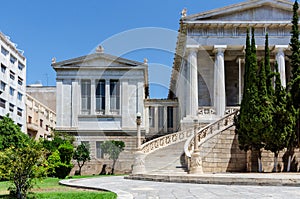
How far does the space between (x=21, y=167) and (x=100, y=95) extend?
3205 cm

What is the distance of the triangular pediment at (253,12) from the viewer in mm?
38969

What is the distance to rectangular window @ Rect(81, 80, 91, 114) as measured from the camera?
45.3 meters

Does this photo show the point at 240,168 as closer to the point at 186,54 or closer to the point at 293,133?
the point at 293,133

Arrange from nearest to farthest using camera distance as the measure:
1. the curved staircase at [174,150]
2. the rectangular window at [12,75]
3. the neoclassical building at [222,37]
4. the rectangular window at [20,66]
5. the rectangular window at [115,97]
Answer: the curved staircase at [174,150]
the neoclassical building at [222,37]
the rectangular window at [115,97]
the rectangular window at [12,75]
the rectangular window at [20,66]

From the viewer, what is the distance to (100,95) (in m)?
45.7

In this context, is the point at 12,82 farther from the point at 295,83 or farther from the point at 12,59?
the point at 295,83

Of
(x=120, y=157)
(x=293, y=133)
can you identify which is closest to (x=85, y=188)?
(x=293, y=133)

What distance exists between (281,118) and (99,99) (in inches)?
934

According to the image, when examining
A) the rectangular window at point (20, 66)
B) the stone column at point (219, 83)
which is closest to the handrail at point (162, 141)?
the stone column at point (219, 83)

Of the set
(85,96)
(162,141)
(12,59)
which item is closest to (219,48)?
(162,141)

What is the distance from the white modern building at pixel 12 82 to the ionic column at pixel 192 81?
25.2 meters

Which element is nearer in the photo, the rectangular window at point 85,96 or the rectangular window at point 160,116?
the rectangular window at point 85,96

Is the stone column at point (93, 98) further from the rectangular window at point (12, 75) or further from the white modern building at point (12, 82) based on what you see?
the rectangular window at point (12, 75)

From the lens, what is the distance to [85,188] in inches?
694
